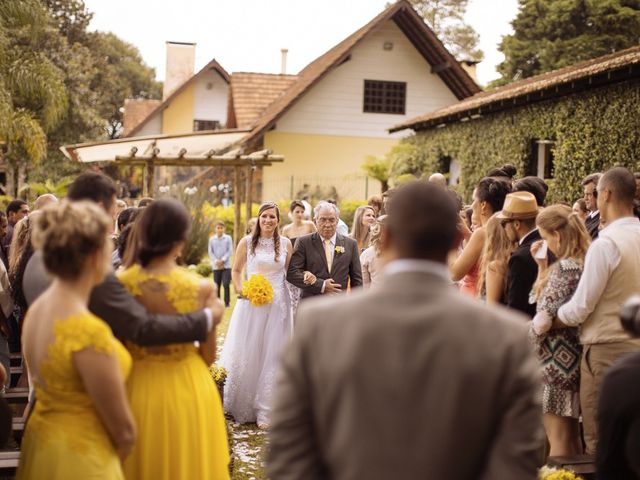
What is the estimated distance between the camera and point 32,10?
23.6m

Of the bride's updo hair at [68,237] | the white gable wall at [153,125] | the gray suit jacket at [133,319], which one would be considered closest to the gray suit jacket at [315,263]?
the gray suit jacket at [133,319]

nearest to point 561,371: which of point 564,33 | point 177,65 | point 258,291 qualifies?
point 258,291

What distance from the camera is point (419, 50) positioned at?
3619 cm

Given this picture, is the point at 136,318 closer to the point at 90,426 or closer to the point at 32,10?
the point at 90,426

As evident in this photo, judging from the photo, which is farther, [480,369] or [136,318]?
[136,318]

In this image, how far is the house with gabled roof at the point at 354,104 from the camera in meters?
35.4

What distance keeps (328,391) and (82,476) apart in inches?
65.4

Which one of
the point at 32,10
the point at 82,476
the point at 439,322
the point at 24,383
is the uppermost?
the point at 32,10

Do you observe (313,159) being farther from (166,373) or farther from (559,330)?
(166,373)

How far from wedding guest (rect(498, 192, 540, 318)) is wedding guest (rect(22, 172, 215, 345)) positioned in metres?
2.88

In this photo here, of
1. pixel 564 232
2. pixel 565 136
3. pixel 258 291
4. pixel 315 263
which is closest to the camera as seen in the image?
pixel 564 232

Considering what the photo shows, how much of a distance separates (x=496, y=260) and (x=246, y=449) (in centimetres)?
329

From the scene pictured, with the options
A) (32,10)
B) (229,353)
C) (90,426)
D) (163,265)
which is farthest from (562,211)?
(32,10)

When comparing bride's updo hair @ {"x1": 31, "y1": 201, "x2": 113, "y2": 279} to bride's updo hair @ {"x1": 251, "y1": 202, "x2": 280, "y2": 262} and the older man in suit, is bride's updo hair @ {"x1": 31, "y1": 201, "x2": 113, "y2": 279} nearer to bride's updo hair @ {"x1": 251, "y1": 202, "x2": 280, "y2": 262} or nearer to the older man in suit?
the older man in suit
